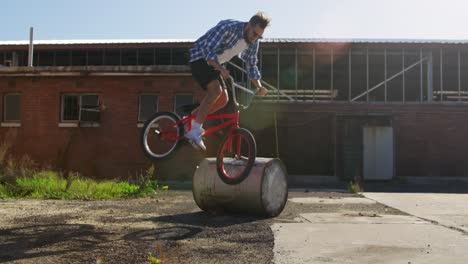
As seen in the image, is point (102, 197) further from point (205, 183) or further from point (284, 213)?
point (284, 213)

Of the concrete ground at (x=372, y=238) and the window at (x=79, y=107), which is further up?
the window at (x=79, y=107)

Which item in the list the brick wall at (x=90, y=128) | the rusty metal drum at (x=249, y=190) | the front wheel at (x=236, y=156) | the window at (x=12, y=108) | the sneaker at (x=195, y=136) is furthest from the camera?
the window at (x=12, y=108)

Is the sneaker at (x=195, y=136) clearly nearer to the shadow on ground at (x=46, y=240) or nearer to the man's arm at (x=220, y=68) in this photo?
the man's arm at (x=220, y=68)

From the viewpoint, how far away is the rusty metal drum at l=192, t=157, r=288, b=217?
716 centimetres

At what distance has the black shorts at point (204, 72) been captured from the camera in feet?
18.8

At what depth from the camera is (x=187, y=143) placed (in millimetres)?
6117

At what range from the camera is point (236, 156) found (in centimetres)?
644

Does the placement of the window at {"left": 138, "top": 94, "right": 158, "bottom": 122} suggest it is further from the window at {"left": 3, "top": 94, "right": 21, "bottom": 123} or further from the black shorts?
the black shorts

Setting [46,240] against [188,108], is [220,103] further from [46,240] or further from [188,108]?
[46,240]

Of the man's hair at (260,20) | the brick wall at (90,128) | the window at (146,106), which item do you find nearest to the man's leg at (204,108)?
the man's hair at (260,20)

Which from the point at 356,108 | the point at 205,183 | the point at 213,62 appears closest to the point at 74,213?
the point at 205,183

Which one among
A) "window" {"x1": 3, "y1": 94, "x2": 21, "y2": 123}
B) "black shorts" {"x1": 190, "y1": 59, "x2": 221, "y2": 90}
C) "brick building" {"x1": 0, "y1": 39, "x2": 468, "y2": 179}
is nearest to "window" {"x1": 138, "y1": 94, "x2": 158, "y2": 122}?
"brick building" {"x1": 0, "y1": 39, "x2": 468, "y2": 179}

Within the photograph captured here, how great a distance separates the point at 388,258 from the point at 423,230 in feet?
6.08

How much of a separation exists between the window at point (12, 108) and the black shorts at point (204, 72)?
16250 millimetres
